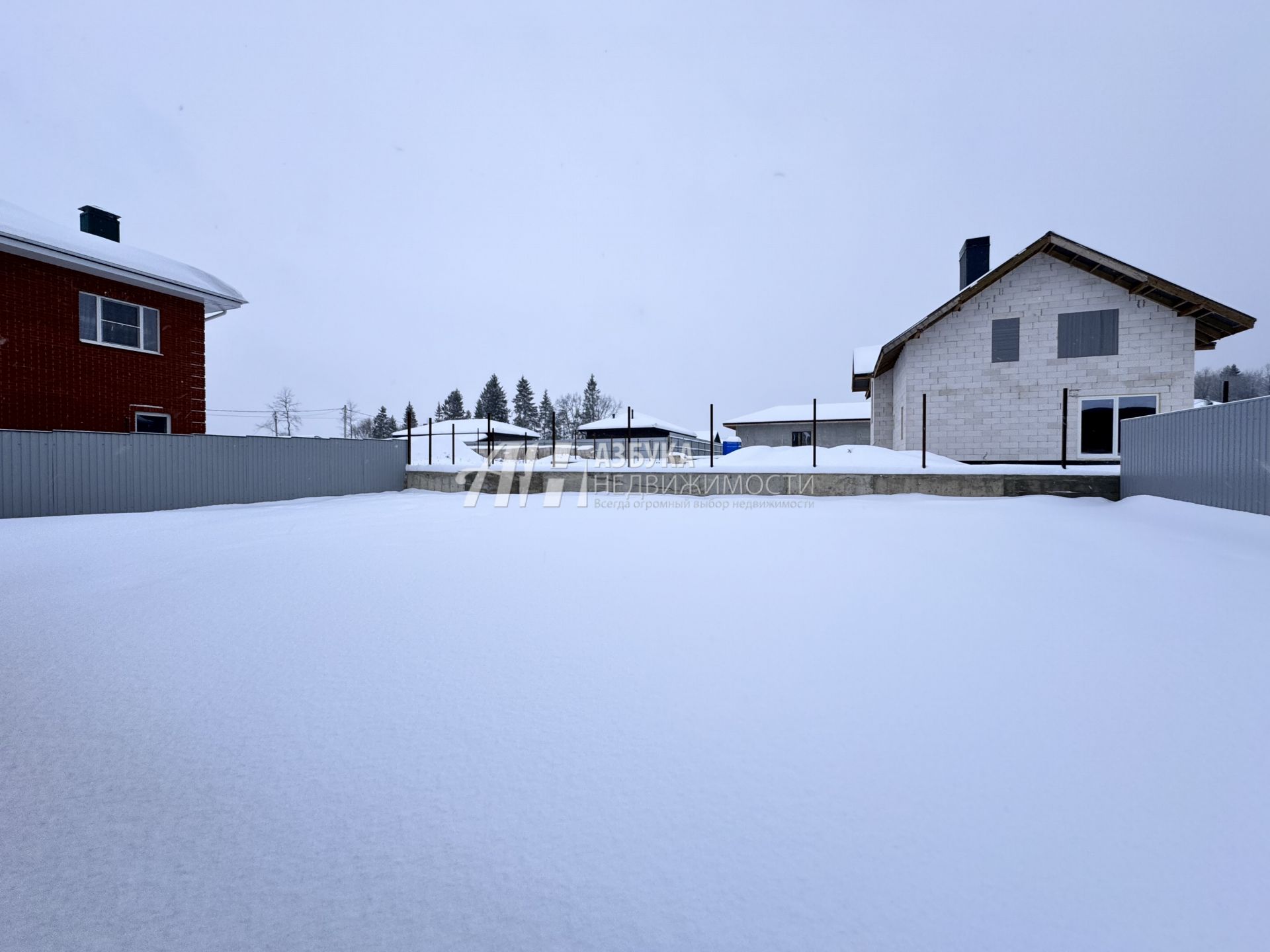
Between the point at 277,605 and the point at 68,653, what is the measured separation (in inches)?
39.3

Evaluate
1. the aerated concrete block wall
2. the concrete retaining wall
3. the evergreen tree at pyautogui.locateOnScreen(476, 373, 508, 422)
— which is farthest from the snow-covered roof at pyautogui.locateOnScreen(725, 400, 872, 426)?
the evergreen tree at pyautogui.locateOnScreen(476, 373, 508, 422)

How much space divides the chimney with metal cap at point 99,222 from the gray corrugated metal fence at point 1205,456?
20.5 meters

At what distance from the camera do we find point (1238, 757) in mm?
2123

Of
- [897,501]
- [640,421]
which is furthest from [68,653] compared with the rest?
[640,421]

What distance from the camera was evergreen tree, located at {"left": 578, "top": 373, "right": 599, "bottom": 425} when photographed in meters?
64.4

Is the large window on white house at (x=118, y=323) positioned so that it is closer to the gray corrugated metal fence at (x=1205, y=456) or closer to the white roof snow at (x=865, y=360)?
the gray corrugated metal fence at (x=1205, y=456)

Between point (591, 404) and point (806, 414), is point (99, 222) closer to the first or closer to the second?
point (806, 414)

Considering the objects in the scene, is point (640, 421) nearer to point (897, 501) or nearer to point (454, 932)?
point (897, 501)

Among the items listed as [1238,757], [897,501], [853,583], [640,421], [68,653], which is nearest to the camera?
[1238,757]

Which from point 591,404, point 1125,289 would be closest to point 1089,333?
Result: point 1125,289

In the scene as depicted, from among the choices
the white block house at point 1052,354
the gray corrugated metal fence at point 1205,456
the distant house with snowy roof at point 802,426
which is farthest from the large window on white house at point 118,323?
the distant house with snowy roof at point 802,426

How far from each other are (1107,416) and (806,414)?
63.6ft

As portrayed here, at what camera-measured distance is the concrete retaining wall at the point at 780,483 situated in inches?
338

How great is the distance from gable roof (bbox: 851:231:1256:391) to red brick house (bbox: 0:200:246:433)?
16144 mm
